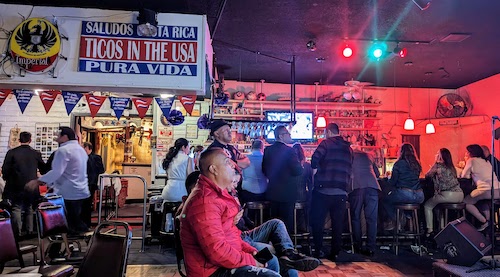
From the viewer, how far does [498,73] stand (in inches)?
310

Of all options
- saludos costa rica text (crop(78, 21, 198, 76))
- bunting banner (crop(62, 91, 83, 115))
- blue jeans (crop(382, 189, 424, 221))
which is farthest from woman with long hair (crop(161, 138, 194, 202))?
blue jeans (crop(382, 189, 424, 221))

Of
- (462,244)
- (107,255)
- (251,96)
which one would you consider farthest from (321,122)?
(107,255)

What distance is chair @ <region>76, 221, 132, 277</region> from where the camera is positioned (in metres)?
2.46

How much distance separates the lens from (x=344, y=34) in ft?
18.3

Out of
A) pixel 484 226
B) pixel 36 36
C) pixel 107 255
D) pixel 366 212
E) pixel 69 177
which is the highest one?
pixel 36 36

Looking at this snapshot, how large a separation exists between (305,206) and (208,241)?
311 cm

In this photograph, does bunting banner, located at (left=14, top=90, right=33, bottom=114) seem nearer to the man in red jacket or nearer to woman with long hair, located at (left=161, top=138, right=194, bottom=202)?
woman with long hair, located at (left=161, top=138, right=194, bottom=202)

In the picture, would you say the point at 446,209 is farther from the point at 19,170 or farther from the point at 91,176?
the point at 19,170

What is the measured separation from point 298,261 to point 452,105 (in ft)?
26.3

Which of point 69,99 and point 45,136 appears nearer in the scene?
point 69,99

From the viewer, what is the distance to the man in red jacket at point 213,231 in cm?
218

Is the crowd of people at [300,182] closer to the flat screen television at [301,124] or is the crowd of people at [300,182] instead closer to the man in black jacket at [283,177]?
the man in black jacket at [283,177]

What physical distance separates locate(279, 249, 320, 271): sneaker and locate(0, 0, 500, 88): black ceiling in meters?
3.09

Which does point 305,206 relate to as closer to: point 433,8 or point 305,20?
point 305,20
